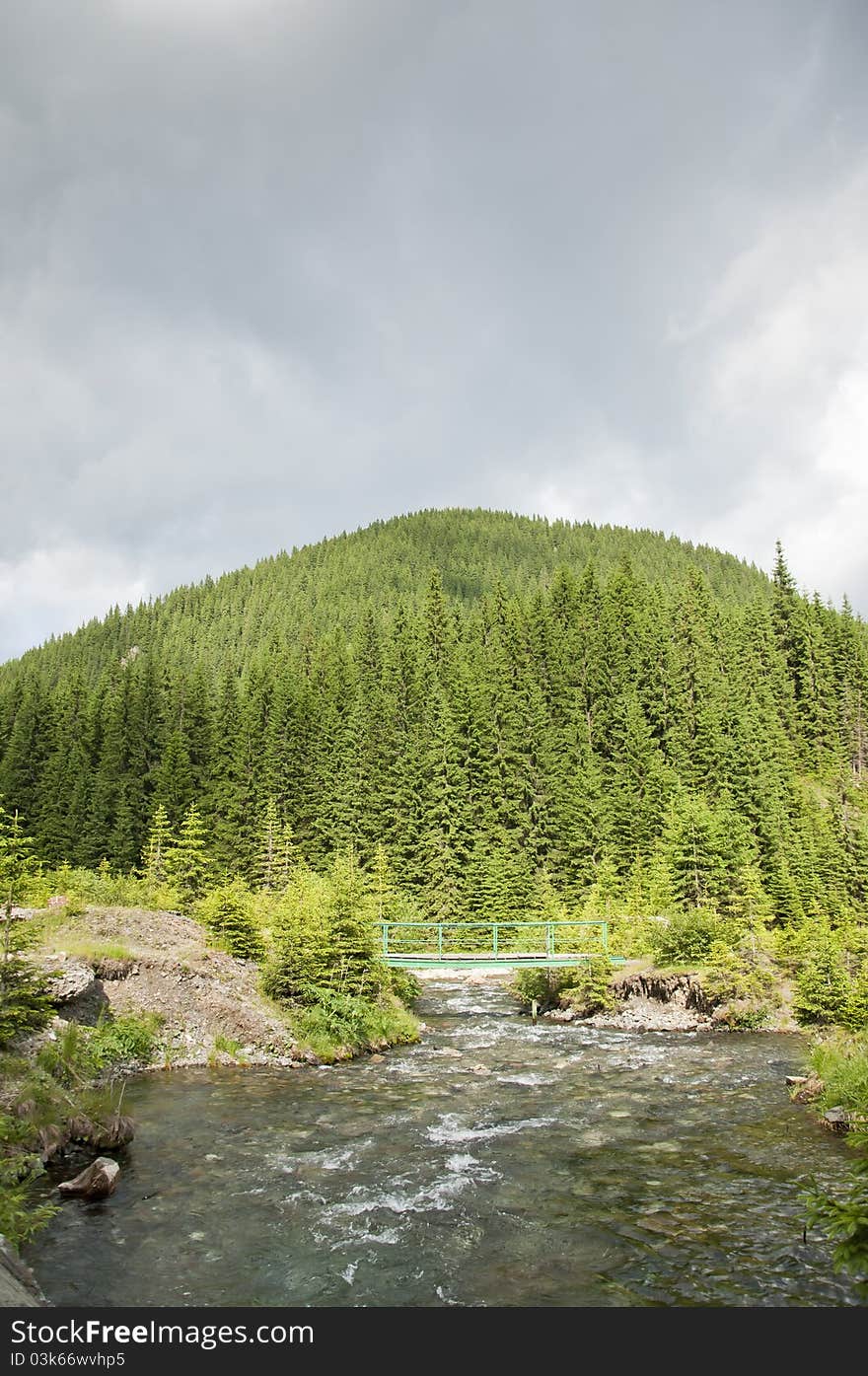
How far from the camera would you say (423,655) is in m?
93.5

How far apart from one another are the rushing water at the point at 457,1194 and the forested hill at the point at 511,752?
27.5 meters

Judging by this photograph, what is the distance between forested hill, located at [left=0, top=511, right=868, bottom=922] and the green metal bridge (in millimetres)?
4397

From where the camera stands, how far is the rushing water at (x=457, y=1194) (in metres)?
10.2

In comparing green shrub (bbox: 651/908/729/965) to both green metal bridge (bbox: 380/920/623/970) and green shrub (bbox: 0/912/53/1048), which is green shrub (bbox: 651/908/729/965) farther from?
green shrub (bbox: 0/912/53/1048)

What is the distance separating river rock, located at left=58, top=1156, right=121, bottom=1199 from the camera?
12938 millimetres

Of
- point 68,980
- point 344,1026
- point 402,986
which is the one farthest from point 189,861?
point 68,980

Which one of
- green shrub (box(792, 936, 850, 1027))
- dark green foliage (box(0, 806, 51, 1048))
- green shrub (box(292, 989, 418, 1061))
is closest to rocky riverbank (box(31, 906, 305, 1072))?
green shrub (box(292, 989, 418, 1061))

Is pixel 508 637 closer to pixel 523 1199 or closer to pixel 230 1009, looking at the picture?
pixel 230 1009

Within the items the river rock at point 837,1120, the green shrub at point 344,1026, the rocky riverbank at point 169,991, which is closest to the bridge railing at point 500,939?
the green shrub at point 344,1026

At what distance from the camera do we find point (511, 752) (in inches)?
2913

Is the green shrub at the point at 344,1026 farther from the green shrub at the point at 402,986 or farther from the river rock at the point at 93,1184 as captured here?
the river rock at the point at 93,1184

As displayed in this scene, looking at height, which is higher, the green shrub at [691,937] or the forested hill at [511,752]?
the forested hill at [511,752]

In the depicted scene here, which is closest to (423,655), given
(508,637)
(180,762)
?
(508,637)

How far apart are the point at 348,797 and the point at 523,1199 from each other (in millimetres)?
61885
